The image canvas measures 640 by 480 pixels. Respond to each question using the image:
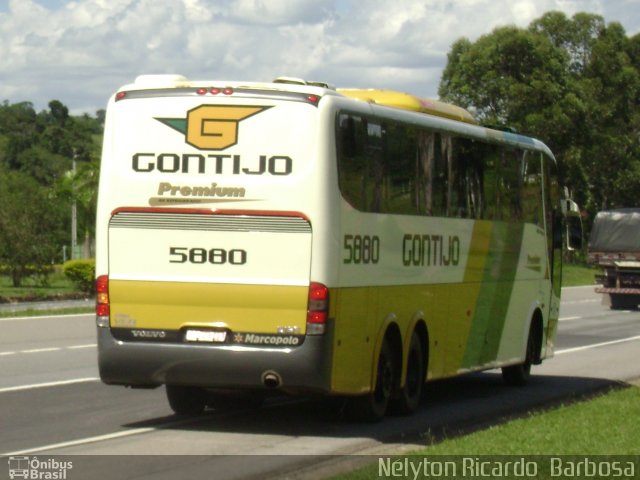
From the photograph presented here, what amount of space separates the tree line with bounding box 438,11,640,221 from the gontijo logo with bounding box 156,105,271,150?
182 feet

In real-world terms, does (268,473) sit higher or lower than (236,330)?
lower

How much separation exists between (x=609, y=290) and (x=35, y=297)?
16.0 meters

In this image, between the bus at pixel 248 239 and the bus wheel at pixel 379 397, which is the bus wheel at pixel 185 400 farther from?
the bus wheel at pixel 379 397

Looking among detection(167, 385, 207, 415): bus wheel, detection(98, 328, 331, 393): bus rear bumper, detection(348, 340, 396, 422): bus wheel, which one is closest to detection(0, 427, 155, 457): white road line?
detection(98, 328, 331, 393): bus rear bumper

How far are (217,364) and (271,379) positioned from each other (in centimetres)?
49

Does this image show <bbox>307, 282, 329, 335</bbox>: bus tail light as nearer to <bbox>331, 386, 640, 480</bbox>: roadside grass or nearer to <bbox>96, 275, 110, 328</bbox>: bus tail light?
<bbox>331, 386, 640, 480</bbox>: roadside grass

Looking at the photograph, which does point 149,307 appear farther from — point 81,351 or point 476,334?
point 81,351

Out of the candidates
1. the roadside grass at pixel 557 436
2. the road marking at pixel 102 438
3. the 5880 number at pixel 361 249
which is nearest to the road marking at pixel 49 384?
the road marking at pixel 102 438

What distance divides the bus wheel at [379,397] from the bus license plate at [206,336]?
173 cm

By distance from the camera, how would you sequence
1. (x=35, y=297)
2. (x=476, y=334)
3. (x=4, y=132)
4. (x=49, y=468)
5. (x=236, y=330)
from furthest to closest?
1. (x=4, y=132)
2. (x=35, y=297)
3. (x=476, y=334)
4. (x=236, y=330)
5. (x=49, y=468)

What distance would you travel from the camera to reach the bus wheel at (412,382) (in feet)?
50.0

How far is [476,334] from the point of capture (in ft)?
57.9

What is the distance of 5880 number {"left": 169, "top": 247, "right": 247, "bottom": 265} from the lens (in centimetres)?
1318

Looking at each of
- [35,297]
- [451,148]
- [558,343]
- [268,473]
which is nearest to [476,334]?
[451,148]
